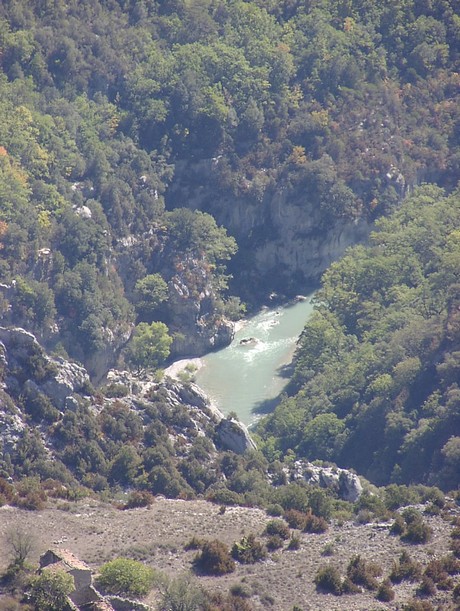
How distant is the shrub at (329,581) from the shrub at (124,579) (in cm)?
915

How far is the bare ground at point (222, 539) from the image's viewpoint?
97.5 metres

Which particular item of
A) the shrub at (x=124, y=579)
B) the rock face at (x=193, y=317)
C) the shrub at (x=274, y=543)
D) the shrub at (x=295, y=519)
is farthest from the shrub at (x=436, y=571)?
the rock face at (x=193, y=317)

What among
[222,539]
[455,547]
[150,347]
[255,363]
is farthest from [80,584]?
[255,363]

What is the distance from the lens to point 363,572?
99562mm

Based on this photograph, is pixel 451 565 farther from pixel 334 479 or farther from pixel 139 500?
pixel 334 479

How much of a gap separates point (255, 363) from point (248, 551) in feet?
208

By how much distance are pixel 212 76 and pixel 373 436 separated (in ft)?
184

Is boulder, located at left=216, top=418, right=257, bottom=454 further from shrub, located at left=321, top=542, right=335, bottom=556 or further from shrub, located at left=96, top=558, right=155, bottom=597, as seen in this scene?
shrub, located at left=96, top=558, right=155, bottom=597

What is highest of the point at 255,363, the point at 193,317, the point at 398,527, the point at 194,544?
the point at 193,317

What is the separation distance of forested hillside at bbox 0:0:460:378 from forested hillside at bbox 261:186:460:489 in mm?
10095

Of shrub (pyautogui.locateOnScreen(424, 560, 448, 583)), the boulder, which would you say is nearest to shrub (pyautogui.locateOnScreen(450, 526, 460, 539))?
shrub (pyautogui.locateOnScreen(424, 560, 448, 583))

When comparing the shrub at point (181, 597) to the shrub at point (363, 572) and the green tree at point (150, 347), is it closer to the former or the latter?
the shrub at point (363, 572)

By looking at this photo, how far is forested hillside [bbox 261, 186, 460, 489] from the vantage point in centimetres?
14012

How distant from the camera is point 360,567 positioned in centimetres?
10006
